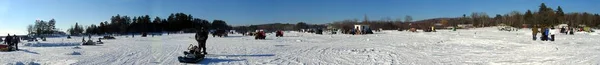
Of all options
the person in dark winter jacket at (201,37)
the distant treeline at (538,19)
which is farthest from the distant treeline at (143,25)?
the person in dark winter jacket at (201,37)

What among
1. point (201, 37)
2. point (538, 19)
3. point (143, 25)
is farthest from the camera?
point (143, 25)

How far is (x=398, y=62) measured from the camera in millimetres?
11430

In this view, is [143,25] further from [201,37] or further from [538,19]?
[201,37]

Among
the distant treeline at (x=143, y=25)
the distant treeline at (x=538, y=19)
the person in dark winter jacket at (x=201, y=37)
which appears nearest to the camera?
the person in dark winter jacket at (x=201, y=37)

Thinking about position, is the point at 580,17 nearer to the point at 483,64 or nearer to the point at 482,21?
the point at 482,21

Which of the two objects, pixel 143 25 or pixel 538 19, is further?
pixel 143 25

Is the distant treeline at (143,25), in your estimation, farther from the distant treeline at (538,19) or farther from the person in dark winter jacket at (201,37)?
the person in dark winter jacket at (201,37)

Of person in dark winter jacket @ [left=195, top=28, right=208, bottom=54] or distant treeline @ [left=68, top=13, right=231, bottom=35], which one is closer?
person in dark winter jacket @ [left=195, top=28, right=208, bottom=54]

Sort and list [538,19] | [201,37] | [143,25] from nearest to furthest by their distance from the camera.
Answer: [201,37]
[538,19]
[143,25]

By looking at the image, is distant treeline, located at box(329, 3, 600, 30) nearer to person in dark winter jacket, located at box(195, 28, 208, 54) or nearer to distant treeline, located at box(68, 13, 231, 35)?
distant treeline, located at box(68, 13, 231, 35)

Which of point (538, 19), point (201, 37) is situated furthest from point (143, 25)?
point (201, 37)

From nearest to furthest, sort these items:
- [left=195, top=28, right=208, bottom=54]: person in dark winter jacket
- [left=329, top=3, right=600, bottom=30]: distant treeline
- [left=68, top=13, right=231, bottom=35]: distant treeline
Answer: [left=195, top=28, right=208, bottom=54]: person in dark winter jacket
[left=329, top=3, right=600, bottom=30]: distant treeline
[left=68, top=13, right=231, bottom=35]: distant treeline

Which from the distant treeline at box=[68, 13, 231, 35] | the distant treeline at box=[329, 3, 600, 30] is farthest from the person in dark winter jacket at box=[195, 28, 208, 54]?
the distant treeline at box=[68, 13, 231, 35]

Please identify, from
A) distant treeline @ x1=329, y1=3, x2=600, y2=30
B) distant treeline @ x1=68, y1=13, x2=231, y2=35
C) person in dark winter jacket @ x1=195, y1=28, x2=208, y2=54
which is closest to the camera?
person in dark winter jacket @ x1=195, y1=28, x2=208, y2=54
